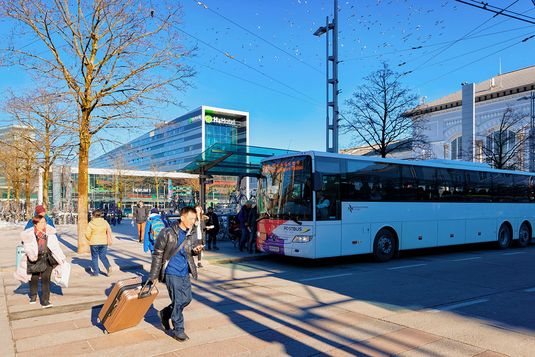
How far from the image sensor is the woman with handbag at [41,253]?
695 cm

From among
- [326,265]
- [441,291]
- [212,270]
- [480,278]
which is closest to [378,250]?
[326,265]

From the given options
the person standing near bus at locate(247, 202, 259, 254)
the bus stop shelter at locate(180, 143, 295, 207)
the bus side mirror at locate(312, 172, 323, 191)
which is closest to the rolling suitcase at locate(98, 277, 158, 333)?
the bus side mirror at locate(312, 172, 323, 191)

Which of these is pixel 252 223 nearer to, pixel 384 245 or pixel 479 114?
pixel 384 245

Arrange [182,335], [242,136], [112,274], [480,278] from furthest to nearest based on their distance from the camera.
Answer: [242,136] → [112,274] → [480,278] → [182,335]

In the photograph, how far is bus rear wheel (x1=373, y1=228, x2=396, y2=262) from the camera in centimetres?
1276

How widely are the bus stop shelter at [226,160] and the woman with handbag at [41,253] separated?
10.2 meters

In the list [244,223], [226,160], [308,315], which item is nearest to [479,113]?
[226,160]

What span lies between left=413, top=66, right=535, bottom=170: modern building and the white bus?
2383cm

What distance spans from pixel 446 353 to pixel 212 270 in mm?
7413

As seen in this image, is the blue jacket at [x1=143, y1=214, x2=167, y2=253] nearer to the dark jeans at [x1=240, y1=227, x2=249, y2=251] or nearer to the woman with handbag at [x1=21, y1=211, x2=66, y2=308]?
the woman with handbag at [x1=21, y1=211, x2=66, y2=308]

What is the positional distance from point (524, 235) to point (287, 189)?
1287cm

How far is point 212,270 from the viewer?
11.4 m

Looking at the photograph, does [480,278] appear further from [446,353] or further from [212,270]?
[212,270]

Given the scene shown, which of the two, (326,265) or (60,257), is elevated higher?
(60,257)
